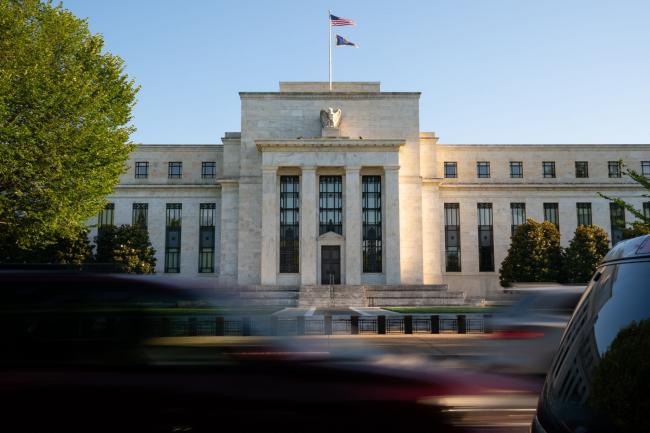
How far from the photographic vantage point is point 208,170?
55750mm

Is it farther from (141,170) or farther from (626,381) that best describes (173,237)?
(626,381)

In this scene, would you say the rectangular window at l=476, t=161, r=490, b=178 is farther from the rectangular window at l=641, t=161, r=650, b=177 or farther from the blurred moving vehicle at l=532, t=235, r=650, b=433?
the blurred moving vehicle at l=532, t=235, r=650, b=433

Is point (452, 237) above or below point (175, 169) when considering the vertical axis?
below

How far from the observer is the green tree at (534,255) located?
46938 millimetres

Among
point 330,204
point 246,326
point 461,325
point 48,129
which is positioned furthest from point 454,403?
point 330,204

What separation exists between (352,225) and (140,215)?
2068 cm

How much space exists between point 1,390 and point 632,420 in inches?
169

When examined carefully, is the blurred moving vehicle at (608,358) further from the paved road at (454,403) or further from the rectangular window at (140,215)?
the rectangular window at (140,215)

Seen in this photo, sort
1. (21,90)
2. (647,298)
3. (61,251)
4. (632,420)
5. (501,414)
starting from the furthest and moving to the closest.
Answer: (61,251)
(21,90)
(501,414)
(647,298)
(632,420)

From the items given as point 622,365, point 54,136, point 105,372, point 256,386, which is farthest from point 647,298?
point 54,136

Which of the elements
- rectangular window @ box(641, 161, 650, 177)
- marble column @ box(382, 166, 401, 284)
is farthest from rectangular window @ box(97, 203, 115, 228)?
rectangular window @ box(641, 161, 650, 177)

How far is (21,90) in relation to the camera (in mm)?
23500

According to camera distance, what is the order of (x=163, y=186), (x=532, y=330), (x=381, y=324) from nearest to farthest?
1. (x=532, y=330)
2. (x=381, y=324)
3. (x=163, y=186)

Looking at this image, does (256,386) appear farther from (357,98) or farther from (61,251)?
(357,98)
